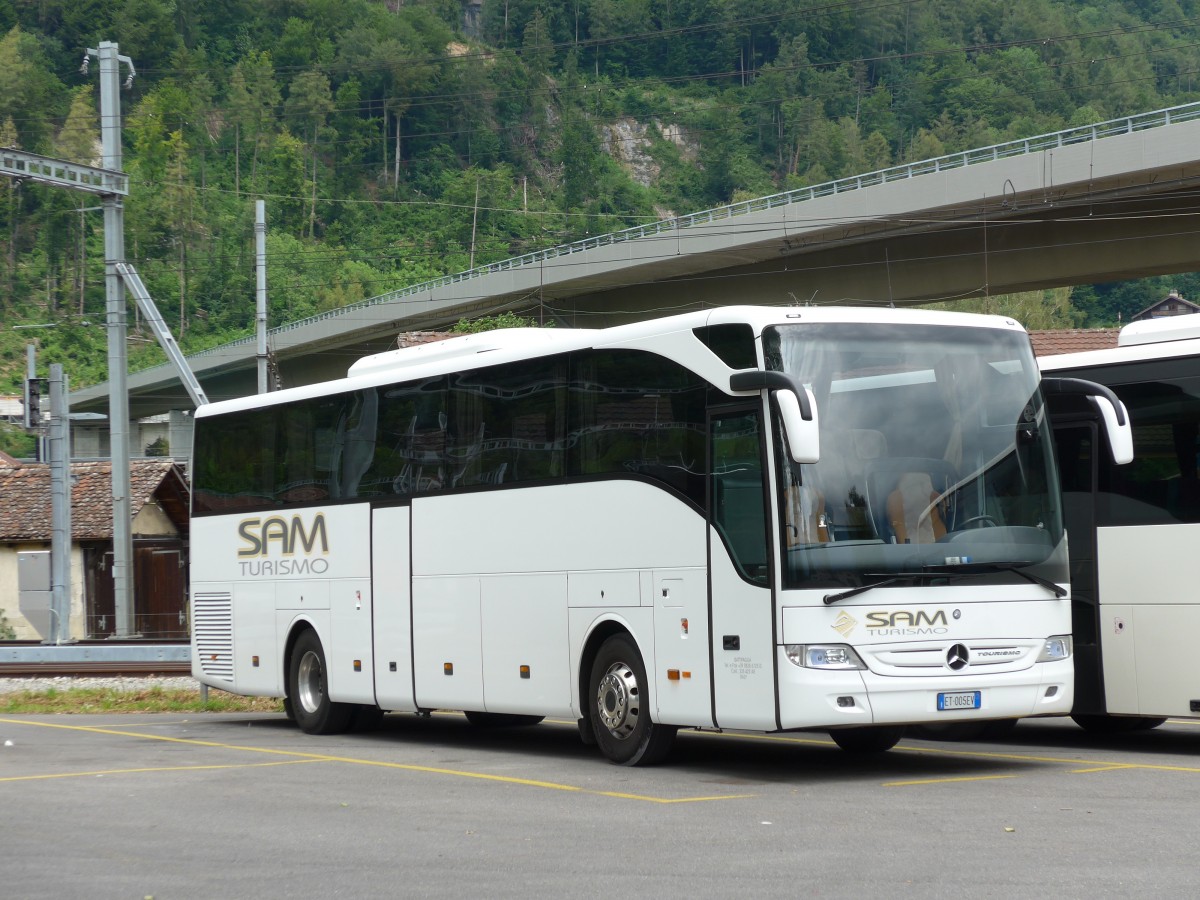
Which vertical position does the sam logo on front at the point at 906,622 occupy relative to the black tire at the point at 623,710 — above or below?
above

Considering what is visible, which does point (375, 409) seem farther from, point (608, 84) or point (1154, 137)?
point (608, 84)

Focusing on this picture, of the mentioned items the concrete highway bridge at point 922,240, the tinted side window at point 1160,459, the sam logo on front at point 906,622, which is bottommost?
the sam logo on front at point 906,622

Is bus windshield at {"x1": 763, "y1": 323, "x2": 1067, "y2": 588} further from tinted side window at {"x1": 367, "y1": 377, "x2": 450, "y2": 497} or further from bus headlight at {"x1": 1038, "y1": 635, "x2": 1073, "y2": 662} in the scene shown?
tinted side window at {"x1": 367, "y1": 377, "x2": 450, "y2": 497}

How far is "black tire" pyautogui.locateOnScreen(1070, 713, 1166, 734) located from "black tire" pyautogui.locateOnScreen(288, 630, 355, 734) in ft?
23.6

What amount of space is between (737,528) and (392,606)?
5.32 metres

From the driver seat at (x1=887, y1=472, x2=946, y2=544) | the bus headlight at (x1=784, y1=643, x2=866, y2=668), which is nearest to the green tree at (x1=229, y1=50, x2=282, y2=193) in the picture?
the driver seat at (x1=887, y1=472, x2=946, y2=544)

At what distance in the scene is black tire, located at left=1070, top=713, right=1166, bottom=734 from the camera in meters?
16.3

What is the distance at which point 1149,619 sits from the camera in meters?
14.9

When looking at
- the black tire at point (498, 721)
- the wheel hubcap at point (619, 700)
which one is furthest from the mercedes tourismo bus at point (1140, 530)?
the black tire at point (498, 721)

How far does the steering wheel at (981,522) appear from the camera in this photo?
12.8 m

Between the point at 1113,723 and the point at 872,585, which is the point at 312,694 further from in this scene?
the point at 872,585

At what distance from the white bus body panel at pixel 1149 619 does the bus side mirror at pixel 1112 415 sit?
63.4 inches

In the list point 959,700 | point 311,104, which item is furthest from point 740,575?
point 311,104

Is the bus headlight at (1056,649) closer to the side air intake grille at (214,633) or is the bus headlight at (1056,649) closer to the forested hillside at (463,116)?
the side air intake grille at (214,633)
